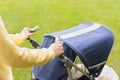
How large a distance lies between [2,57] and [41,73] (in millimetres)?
632

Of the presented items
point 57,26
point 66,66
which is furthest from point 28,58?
point 57,26

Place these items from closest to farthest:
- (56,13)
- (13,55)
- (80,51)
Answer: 1. (13,55)
2. (80,51)
3. (56,13)

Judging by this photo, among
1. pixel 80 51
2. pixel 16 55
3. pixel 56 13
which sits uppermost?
pixel 16 55

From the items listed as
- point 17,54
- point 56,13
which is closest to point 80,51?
point 17,54

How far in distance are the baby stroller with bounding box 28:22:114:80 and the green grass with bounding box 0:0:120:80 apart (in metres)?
2.23

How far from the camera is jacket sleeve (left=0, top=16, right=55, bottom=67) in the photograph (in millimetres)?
2100

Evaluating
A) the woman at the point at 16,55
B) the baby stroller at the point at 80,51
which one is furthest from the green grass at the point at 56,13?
the woman at the point at 16,55

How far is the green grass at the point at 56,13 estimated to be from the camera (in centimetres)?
554

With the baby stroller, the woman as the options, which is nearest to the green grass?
the baby stroller

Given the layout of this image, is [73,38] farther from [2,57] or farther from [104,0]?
[104,0]

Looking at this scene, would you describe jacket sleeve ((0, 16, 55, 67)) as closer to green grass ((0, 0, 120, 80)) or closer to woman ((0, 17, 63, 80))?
woman ((0, 17, 63, 80))

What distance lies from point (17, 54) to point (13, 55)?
0.09 feet

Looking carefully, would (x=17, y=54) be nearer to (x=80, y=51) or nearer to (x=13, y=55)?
(x=13, y=55)

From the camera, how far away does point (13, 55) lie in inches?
85.1
